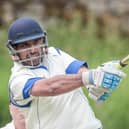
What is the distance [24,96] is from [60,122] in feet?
1.24

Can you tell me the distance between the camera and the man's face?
864 centimetres

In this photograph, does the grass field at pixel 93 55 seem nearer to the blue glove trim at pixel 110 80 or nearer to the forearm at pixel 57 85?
the forearm at pixel 57 85

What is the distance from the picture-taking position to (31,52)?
864cm

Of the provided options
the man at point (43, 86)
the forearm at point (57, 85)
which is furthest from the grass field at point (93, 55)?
the forearm at point (57, 85)

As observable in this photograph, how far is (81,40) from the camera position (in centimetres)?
1422

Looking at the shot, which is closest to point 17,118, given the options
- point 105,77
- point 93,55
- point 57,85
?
point 57,85

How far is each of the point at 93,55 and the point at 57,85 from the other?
5.10 m

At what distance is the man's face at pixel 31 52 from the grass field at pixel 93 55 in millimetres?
2796

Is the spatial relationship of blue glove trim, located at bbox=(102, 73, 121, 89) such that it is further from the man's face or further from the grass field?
the grass field

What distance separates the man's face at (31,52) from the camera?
28.3ft

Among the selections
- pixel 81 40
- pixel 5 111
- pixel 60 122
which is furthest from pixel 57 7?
pixel 60 122

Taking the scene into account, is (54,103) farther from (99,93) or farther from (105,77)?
(105,77)

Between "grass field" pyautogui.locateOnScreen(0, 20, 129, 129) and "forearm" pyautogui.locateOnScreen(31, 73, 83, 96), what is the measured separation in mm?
2985

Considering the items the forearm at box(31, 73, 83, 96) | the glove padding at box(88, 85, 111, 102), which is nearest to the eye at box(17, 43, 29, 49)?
the forearm at box(31, 73, 83, 96)
